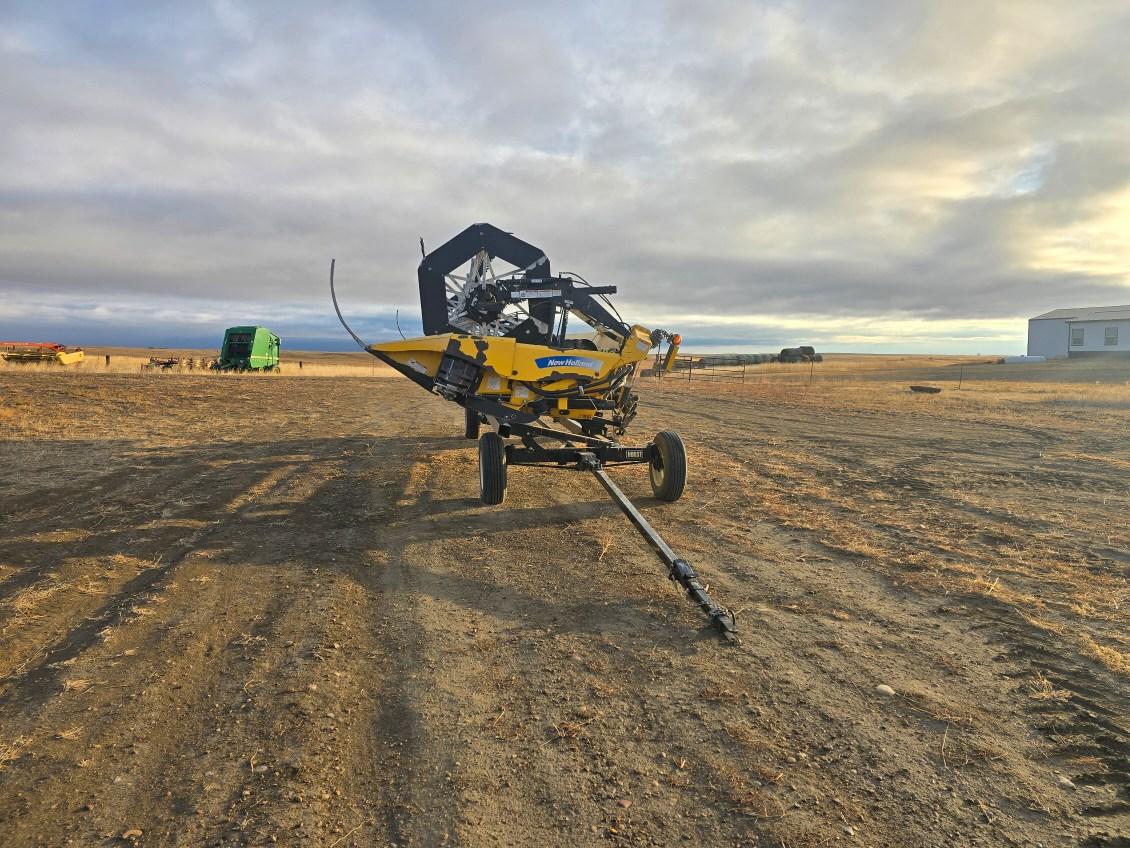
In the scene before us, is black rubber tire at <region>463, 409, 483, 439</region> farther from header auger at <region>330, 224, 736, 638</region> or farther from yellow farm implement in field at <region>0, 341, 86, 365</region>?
yellow farm implement in field at <region>0, 341, 86, 365</region>

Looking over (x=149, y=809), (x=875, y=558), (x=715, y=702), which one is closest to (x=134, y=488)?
(x=149, y=809)

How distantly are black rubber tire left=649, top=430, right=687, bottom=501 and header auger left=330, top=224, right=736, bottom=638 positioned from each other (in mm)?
12

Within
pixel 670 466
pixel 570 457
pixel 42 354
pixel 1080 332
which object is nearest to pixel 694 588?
pixel 570 457

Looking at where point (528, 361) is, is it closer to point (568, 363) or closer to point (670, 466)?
point (568, 363)

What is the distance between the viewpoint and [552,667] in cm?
363

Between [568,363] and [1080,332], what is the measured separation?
6568 centimetres

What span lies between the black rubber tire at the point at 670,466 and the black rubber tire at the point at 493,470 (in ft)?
6.51

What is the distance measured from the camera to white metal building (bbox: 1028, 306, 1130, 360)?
169ft

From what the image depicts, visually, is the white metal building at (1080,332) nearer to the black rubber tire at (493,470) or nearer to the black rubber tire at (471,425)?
the black rubber tire at (471,425)

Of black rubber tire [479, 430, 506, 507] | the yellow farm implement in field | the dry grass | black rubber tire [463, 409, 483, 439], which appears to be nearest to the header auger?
black rubber tire [479, 430, 506, 507]

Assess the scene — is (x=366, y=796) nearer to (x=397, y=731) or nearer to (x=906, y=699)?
(x=397, y=731)

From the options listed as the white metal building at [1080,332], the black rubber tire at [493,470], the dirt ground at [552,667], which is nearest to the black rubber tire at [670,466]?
the dirt ground at [552,667]

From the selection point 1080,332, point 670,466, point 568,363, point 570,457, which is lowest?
point 670,466

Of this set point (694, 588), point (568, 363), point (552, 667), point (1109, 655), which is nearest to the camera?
point (552, 667)
